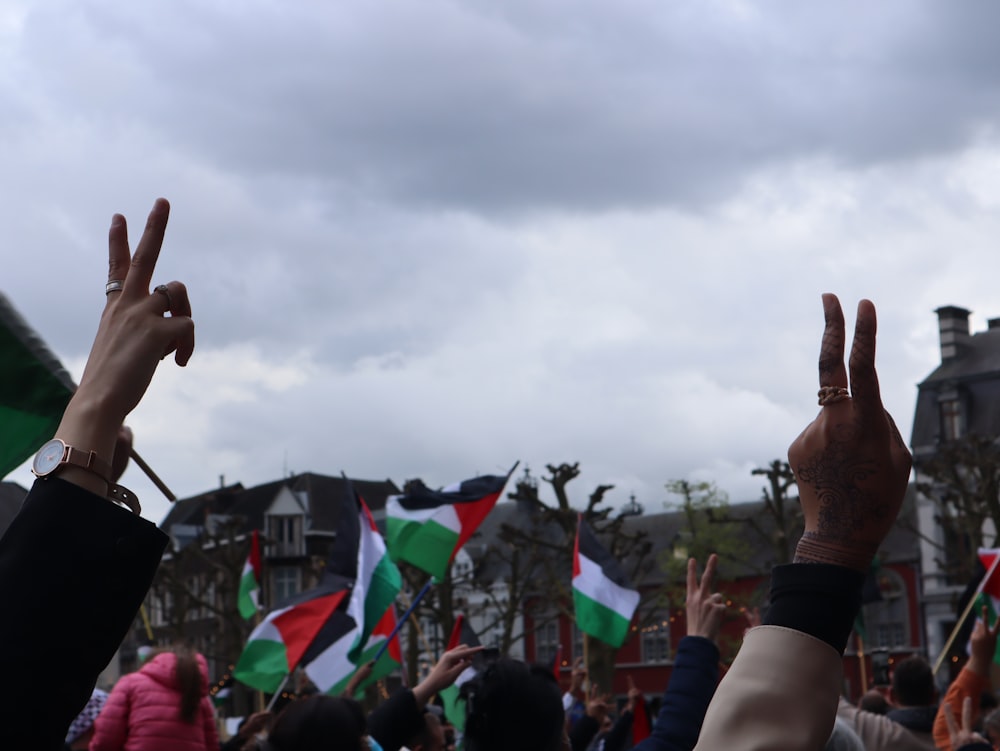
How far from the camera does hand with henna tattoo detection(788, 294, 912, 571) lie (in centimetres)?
169

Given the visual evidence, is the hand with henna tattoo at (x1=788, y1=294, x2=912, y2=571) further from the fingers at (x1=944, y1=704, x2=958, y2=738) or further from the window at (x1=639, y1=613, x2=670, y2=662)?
the window at (x1=639, y1=613, x2=670, y2=662)

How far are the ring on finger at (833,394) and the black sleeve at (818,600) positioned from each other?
210mm

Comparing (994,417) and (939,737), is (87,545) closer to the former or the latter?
(939,737)

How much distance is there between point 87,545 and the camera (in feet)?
4.80

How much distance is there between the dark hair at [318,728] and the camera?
3953 millimetres

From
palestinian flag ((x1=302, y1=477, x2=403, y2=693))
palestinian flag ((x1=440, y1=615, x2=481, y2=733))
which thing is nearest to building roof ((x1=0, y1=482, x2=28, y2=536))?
palestinian flag ((x1=440, y1=615, x2=481, y2=733))

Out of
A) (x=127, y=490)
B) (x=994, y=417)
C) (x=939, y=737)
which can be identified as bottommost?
(x=939, y=737)

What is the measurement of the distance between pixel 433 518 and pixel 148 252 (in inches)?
546

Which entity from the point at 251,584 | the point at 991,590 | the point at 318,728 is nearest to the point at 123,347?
the point at 318,728

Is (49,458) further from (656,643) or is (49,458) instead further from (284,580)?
(284,580)

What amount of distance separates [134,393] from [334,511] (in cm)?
7242

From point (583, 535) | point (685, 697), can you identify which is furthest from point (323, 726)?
point (583, 535)

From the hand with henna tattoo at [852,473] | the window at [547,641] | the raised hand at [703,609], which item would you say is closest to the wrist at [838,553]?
the hand with henna tattoo at [852,473]

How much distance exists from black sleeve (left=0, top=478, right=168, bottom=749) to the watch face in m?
0.01
